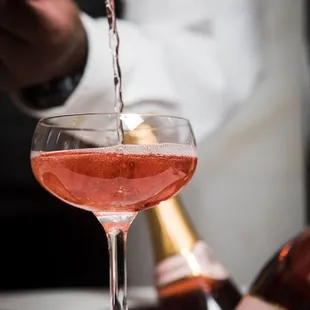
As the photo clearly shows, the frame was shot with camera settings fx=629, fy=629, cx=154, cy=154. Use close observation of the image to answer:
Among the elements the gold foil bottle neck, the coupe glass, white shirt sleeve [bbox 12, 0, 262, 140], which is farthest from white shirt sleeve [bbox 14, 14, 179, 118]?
the coupe glass

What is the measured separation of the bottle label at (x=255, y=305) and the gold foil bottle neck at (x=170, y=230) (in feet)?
0.67

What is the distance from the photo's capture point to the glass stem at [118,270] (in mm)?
467

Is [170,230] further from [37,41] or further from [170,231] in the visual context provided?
[37,41]

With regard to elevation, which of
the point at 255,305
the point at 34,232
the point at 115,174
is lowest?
the point at 34,232

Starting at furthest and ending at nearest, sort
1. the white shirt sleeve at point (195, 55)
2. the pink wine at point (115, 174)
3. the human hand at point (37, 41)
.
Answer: the white shirt sleeve at point (195, 55) < the human hand at point (37, 41) < the pink wine at point (115, 174)

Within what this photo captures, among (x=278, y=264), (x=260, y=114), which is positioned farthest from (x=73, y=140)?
(x=260, y=114)

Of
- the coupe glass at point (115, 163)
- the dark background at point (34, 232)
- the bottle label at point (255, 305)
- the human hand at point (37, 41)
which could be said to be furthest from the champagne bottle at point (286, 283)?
the dark background at point (34, 232)

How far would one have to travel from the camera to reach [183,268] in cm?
66

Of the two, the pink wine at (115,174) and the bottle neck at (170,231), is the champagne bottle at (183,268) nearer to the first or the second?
the bottle neck at (170,231)

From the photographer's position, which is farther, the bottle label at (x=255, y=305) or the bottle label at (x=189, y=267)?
the bottle label at (x=189, y=267)

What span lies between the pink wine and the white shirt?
0.51m

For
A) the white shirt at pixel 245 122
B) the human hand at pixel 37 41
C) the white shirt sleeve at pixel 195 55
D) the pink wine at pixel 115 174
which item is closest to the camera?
the pink wine at pixel 115 174

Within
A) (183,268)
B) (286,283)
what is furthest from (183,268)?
(286,283)

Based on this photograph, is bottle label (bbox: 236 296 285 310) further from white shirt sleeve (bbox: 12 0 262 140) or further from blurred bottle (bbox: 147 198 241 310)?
white shirt sleeve (bbox: 12 0 262 140)
